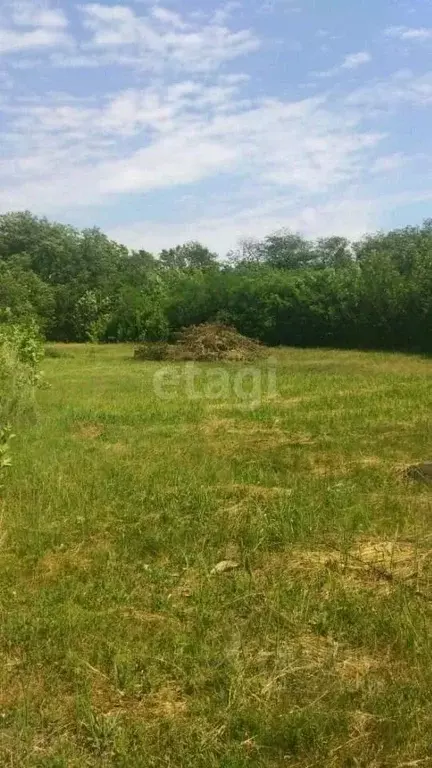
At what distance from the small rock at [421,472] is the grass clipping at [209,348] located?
12.2 meters

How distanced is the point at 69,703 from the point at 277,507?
7.96ft

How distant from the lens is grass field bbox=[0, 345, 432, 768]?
2.45m

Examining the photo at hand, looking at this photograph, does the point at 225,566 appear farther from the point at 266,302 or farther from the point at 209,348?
the point at 266,302

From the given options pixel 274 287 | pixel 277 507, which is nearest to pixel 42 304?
pixel 274 287

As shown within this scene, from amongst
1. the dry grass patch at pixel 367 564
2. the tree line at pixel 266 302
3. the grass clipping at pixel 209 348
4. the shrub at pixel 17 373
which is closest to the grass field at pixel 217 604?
the dry grass patch at pixel 367 564

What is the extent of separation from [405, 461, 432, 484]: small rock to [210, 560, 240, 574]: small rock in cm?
212

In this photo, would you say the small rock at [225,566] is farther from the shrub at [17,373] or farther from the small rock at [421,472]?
the shrub at [17,373]

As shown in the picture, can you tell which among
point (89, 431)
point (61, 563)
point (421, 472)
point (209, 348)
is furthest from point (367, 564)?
point (209, 348)

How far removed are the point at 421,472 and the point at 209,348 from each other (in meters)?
13.3

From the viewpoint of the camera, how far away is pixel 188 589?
3.69m

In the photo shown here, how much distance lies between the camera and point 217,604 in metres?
3.47

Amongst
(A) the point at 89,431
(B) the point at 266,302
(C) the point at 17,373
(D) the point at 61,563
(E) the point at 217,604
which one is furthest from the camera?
(B) the point at 266,302

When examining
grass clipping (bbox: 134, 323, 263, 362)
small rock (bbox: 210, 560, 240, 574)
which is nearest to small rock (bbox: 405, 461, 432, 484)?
small rock (bbox: 210, 560, 240, 574)

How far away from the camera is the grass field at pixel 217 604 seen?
8.04ft
